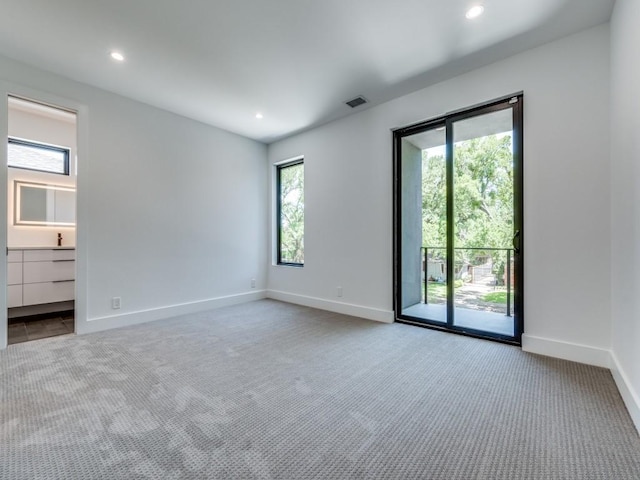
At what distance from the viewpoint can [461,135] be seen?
3.12 m

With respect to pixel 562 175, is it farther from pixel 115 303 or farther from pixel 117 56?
pixel 115 303

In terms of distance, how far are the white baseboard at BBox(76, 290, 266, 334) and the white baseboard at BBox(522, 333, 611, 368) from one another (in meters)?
3.62

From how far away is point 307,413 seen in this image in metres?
1.66

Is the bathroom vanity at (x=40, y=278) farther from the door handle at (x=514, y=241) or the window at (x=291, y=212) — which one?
the door handle at (x=514, y=241)

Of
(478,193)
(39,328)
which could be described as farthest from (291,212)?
(39,328)

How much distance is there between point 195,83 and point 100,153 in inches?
51.6

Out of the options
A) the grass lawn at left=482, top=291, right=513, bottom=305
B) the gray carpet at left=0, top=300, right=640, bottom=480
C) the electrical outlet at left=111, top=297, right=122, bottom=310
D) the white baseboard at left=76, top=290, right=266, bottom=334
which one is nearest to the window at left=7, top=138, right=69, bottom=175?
the electrical outlet at left=111, top=297, right=122, bottom=310

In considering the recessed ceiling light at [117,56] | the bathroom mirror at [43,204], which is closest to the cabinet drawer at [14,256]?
the bathroom mirror at [43,204]

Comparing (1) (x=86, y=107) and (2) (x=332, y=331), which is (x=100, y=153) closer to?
(1) (x=86, y=107)

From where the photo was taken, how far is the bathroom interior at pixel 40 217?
3.66 metres

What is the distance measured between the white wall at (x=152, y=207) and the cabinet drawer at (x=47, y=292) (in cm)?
128

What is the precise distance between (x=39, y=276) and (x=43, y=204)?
111 cm

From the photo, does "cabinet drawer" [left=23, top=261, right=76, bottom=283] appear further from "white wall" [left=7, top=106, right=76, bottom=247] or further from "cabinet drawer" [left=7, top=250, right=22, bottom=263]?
"white wall" [left=7, top=106, right=76, bottom=247]

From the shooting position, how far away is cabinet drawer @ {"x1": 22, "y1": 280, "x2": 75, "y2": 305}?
12.1ft
